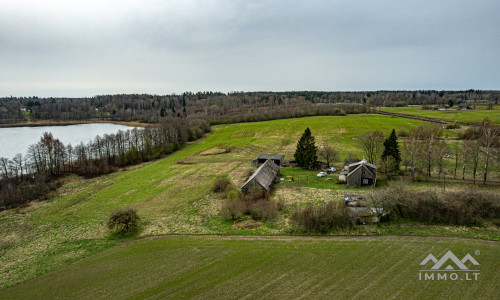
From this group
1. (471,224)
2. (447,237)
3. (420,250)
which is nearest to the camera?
(420,250)

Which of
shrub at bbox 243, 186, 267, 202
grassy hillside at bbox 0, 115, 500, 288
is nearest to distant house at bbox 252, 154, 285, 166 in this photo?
grassy hillside at bbox 0, 115, 500, 288

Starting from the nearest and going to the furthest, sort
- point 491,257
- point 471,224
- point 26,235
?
point 491,257, point 471,224, point 26,235

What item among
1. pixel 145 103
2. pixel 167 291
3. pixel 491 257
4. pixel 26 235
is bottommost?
pixel 26 235

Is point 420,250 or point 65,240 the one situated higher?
point 420,250

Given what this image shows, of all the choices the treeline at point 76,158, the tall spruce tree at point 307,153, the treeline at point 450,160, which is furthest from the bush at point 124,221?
the treeline at point 450,160

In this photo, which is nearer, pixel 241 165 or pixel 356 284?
pixel 356 284

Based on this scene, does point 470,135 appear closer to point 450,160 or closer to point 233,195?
point 450,160

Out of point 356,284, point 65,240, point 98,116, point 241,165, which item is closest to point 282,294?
point 356,284

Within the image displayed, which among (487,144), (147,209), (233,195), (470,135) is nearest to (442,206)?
(487,144)

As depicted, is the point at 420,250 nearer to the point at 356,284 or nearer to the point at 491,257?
the point at 491,257
